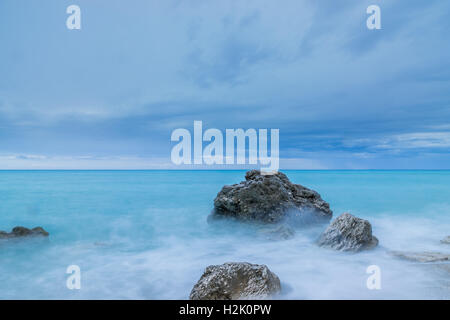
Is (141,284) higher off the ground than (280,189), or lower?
lower

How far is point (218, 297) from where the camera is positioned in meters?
4.02

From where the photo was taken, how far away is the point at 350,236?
6504mm

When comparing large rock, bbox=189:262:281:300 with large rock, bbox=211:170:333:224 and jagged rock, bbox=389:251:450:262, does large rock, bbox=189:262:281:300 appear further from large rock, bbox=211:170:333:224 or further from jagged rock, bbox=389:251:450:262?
large rock, bbox=211:170:333:224

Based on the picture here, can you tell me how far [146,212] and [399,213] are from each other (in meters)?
11.1

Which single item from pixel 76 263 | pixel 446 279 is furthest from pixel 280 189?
pixel 76 263

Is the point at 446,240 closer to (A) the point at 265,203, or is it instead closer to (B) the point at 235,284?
(A) the point at 265,203

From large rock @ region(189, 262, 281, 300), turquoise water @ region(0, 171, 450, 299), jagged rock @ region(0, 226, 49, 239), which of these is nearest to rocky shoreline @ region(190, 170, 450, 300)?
large rock @ region(189, 262, 281, 300)

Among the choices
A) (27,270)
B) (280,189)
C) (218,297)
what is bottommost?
(27,270)

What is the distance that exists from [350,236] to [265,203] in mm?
2636

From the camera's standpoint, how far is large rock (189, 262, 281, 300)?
159 inches

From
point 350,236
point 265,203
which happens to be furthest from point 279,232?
point 350,236

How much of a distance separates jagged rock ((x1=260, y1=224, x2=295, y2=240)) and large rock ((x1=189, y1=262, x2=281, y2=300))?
3.29 m

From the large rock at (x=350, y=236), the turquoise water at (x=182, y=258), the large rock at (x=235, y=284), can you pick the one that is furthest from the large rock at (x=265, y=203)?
the large rock at (x=235, y=284)
